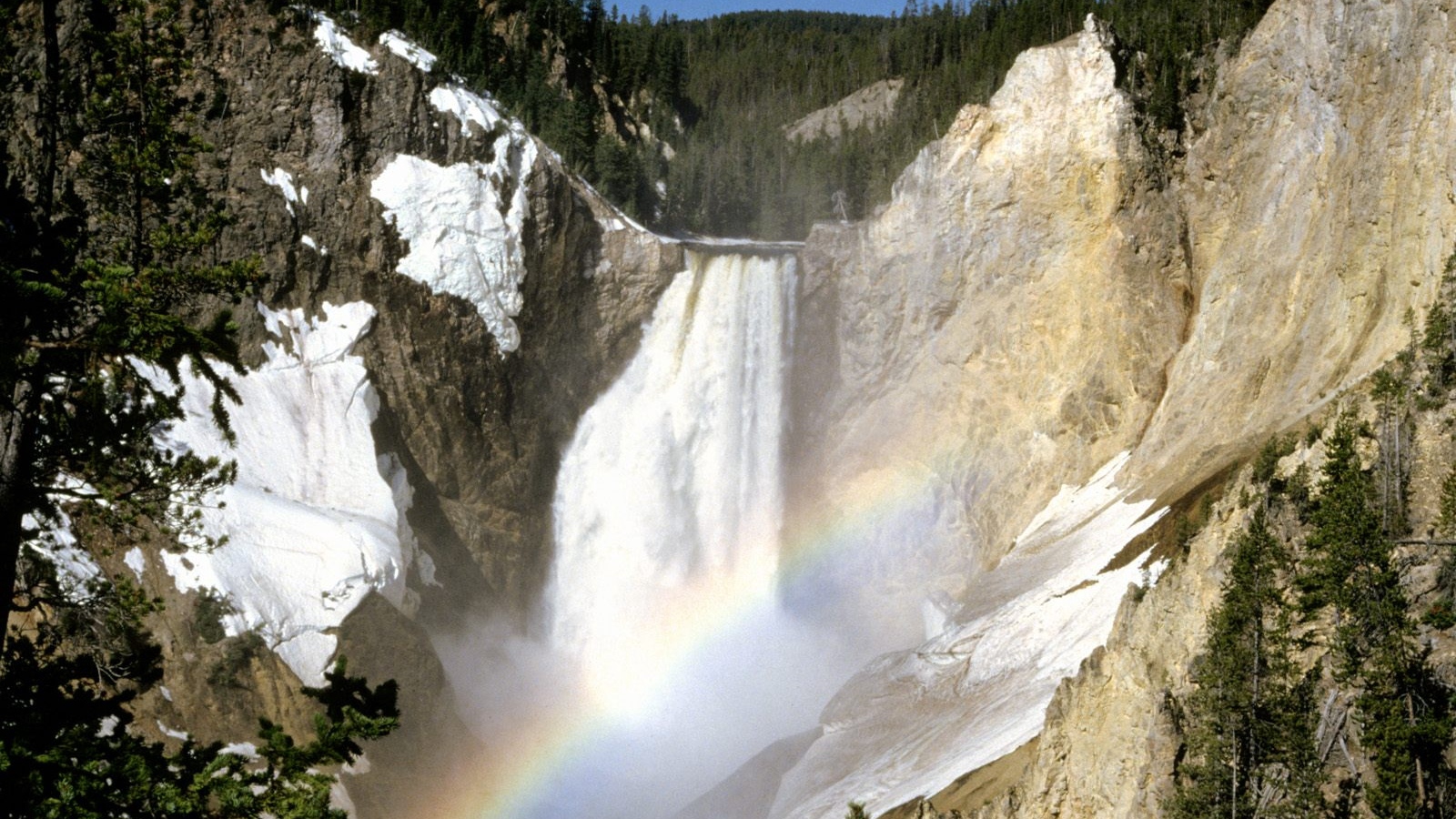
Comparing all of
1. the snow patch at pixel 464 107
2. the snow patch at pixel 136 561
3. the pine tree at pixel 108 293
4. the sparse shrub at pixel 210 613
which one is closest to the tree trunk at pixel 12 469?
the pine tree at pixel 108 293

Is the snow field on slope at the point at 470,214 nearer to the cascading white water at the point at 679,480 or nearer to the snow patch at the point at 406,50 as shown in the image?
the snow patch at the point at 406,50

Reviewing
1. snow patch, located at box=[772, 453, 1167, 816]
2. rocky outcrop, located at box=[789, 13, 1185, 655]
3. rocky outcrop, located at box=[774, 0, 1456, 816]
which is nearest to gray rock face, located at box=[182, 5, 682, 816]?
rocky outcrop, located at box=[789, 13, 1185, 655]

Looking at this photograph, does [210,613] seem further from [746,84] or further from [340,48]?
[746,84]

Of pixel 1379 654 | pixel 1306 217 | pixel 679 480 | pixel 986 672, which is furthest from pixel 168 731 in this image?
pixel 1306 217

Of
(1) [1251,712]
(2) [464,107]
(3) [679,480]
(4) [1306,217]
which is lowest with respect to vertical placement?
(1) [1251,712]

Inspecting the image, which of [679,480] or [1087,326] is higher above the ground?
[1087,326]

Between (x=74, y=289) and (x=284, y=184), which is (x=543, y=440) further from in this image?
(x=74, y=289)

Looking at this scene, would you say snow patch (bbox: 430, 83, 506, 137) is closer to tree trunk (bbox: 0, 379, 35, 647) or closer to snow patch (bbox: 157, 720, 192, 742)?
snow patch (bbox: 157, 720, 192, 742)

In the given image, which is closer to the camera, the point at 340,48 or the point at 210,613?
the point at 210,613
